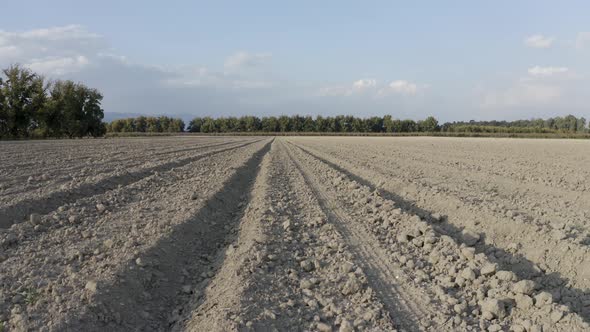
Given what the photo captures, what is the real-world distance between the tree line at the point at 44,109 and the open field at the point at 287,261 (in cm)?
4326

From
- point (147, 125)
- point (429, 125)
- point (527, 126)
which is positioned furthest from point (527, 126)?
point (147, 125)

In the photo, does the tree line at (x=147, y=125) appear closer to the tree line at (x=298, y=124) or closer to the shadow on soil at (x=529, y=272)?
the tree line at (x=298, y=124)

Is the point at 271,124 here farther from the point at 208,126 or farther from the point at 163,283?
the point at 163,283

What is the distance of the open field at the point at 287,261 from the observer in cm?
399

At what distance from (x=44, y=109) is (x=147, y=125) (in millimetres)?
66211

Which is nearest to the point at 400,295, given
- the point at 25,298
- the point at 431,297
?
the point at 431,297

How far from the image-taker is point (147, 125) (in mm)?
115500

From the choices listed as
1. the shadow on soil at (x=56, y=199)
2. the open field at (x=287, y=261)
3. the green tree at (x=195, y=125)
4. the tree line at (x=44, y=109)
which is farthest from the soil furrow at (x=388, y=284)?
the green tree at (x=195, y=125)

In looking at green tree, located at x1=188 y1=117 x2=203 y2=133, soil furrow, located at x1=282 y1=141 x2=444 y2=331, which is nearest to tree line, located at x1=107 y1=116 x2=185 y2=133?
green tree, located at x1=188 y1=117 x2=203 y2=133

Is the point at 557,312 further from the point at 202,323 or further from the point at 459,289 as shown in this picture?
the point at 202,323

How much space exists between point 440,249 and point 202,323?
134 inches

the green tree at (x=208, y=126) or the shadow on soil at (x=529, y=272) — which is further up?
the green tree at (x=208, y=126)

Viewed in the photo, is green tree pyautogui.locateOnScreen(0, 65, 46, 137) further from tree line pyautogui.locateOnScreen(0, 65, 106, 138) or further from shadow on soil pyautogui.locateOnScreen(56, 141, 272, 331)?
shadow on soil pyautogui.locateOnScreen(56, 141, 272, 331)

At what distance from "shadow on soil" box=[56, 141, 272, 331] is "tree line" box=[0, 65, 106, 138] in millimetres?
45692
